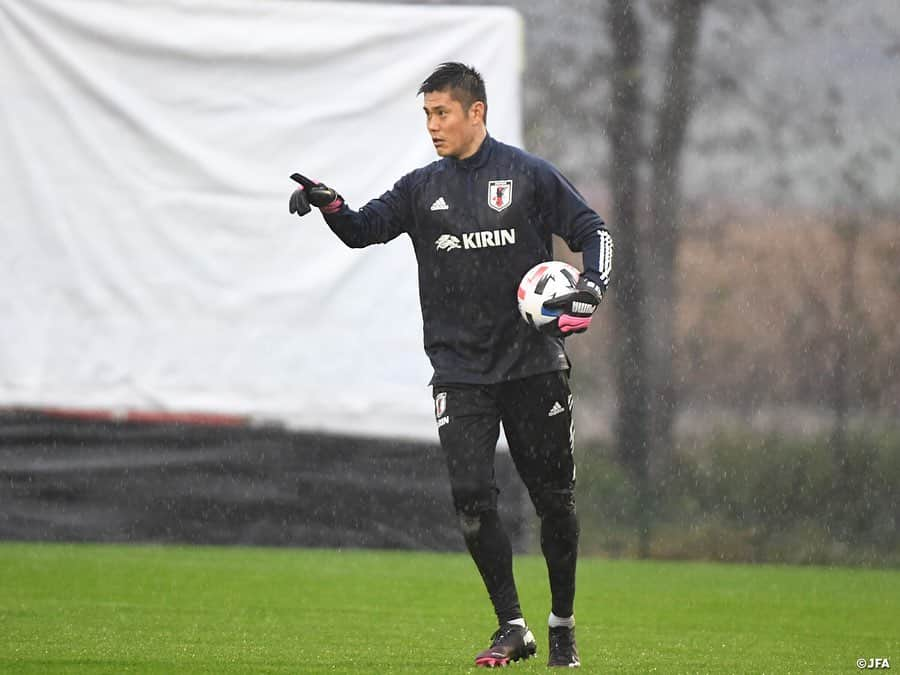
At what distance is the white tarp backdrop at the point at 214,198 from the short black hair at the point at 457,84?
3.86m

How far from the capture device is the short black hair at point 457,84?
5.57 meters

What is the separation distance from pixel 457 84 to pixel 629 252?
4063 millimetres

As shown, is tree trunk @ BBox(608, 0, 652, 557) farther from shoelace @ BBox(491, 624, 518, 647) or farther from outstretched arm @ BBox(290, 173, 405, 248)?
shoelace @ BBox(491, 624, 518, 647)

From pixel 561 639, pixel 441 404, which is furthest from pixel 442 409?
pixel 561 639

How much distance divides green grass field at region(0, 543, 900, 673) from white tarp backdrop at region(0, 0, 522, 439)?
3.37ft

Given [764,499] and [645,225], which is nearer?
[764,499]

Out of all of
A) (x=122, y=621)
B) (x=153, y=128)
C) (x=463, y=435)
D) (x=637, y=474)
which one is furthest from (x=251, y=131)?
(x=463, y=435)

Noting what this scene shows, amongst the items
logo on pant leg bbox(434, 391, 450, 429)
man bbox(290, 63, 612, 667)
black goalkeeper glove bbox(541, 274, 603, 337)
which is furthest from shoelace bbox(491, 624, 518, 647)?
black goalkeeper glove bbox(541, 274, 603, 337)

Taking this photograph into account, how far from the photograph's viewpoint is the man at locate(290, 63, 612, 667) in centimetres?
543

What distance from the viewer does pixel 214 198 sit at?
378 inches

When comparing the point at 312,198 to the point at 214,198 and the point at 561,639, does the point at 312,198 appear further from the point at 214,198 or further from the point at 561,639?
the point at 214,198

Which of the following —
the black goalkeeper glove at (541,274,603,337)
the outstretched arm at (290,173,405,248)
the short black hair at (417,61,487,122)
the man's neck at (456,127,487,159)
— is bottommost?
the black goalkeeper glove at (541,274,603,337)

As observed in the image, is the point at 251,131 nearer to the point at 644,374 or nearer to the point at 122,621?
the point at 644,374

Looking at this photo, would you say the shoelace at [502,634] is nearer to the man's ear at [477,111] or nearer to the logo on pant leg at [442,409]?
the logo on pant leg at [442,409]
